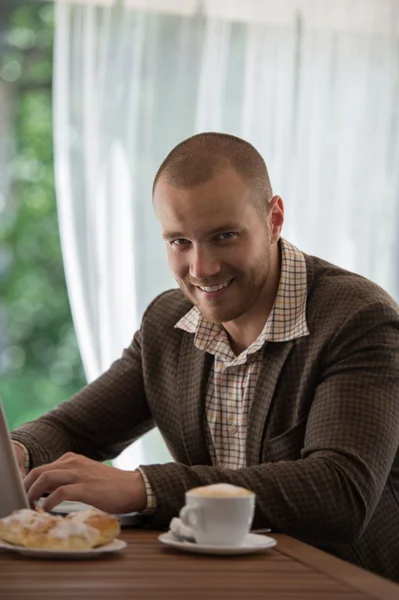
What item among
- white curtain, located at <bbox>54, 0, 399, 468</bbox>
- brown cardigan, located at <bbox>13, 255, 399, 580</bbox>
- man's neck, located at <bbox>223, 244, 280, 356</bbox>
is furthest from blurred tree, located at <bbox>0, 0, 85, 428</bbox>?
man's neck, located at <bbox>223, 244, 280, 356</bbox>

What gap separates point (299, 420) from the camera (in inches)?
64.4

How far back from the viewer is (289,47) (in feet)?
11.7

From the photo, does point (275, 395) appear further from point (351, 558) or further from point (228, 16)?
point (228, 16)

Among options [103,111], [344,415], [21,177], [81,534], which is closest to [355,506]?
[344,415]

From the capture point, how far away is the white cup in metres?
1.07

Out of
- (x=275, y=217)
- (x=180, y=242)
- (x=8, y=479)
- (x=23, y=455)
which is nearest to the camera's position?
(x=8, y=479)

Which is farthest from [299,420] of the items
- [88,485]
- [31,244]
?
[31,244]

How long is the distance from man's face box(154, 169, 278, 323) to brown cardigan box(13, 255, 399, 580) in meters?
0.10

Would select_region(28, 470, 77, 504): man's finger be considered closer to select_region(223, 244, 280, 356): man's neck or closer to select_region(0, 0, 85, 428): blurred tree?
select_region(223, 244, 280, 356): man's neck

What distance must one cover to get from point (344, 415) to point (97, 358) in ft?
6.37

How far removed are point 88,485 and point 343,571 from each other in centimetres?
39

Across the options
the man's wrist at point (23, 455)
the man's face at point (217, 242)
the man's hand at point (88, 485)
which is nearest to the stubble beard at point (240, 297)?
the man's face at point (217, 242)

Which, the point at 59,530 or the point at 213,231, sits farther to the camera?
the point at 213,231

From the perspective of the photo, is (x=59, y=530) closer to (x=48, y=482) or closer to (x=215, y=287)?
(x=48, y=482)
